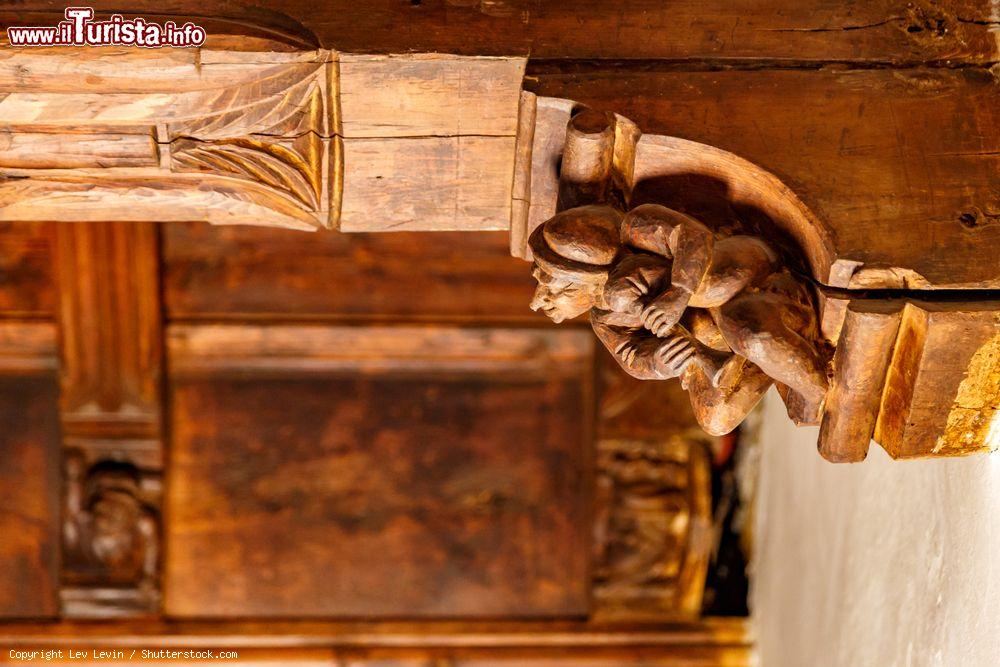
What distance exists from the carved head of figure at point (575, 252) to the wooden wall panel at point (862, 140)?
0.17 m

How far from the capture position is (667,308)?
1.67 metres

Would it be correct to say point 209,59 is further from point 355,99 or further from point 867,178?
point 867,178

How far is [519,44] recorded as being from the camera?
6.00 ft

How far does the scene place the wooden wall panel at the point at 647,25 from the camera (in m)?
1.83

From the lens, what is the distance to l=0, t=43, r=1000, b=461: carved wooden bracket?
66.8 inches

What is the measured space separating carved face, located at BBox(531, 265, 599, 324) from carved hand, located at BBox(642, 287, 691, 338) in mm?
140

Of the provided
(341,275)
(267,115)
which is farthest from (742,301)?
(341,275)

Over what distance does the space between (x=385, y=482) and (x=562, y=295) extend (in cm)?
154

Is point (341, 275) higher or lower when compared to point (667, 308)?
lower

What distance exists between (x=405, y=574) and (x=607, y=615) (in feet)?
2.08

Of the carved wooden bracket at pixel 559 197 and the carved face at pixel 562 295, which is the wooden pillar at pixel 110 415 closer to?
the carved wooden bracket at pixel 559 197

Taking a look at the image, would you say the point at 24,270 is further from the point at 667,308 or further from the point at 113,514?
the point at 667,308

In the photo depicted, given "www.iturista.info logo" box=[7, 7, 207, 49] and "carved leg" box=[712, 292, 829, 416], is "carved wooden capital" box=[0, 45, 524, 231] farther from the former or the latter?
"carved leg" box=[712, 292, 829, 416]

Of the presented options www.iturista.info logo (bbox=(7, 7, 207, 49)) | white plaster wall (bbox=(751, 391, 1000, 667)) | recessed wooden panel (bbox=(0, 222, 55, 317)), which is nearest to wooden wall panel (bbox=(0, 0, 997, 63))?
www.iturista.info logo (bbox=(7, 7, 207, 49))
